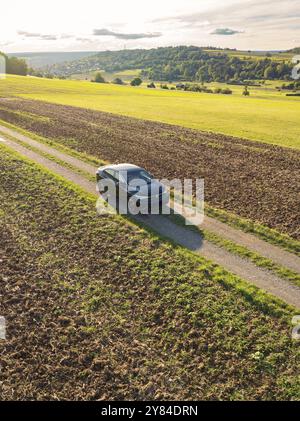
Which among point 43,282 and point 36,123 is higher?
point 36,123

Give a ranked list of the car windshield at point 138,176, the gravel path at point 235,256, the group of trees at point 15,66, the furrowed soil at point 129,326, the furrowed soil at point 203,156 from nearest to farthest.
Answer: the furrowed soil at point 129,326 < the gravel path at point 235,256 < the car windshield at point 138,176 < the furrowed soil at point 203,156 < the group of trees at point 15,66

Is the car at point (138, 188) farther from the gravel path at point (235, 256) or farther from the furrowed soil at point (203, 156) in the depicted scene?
the furrowed soil at point (203, 156)

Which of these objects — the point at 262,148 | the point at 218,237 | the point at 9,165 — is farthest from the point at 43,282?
the point at 262,148

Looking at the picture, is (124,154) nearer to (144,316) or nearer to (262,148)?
(262,148)

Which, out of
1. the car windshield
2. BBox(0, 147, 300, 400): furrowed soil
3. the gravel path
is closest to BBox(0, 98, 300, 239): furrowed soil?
the gravel path

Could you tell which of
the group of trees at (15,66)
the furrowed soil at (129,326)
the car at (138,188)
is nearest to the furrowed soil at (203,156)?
the car at (138,188)

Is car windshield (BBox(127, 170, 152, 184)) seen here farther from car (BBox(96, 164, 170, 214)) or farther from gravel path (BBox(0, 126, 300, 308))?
gravel path (BBox(0, 126, 300, 308))
